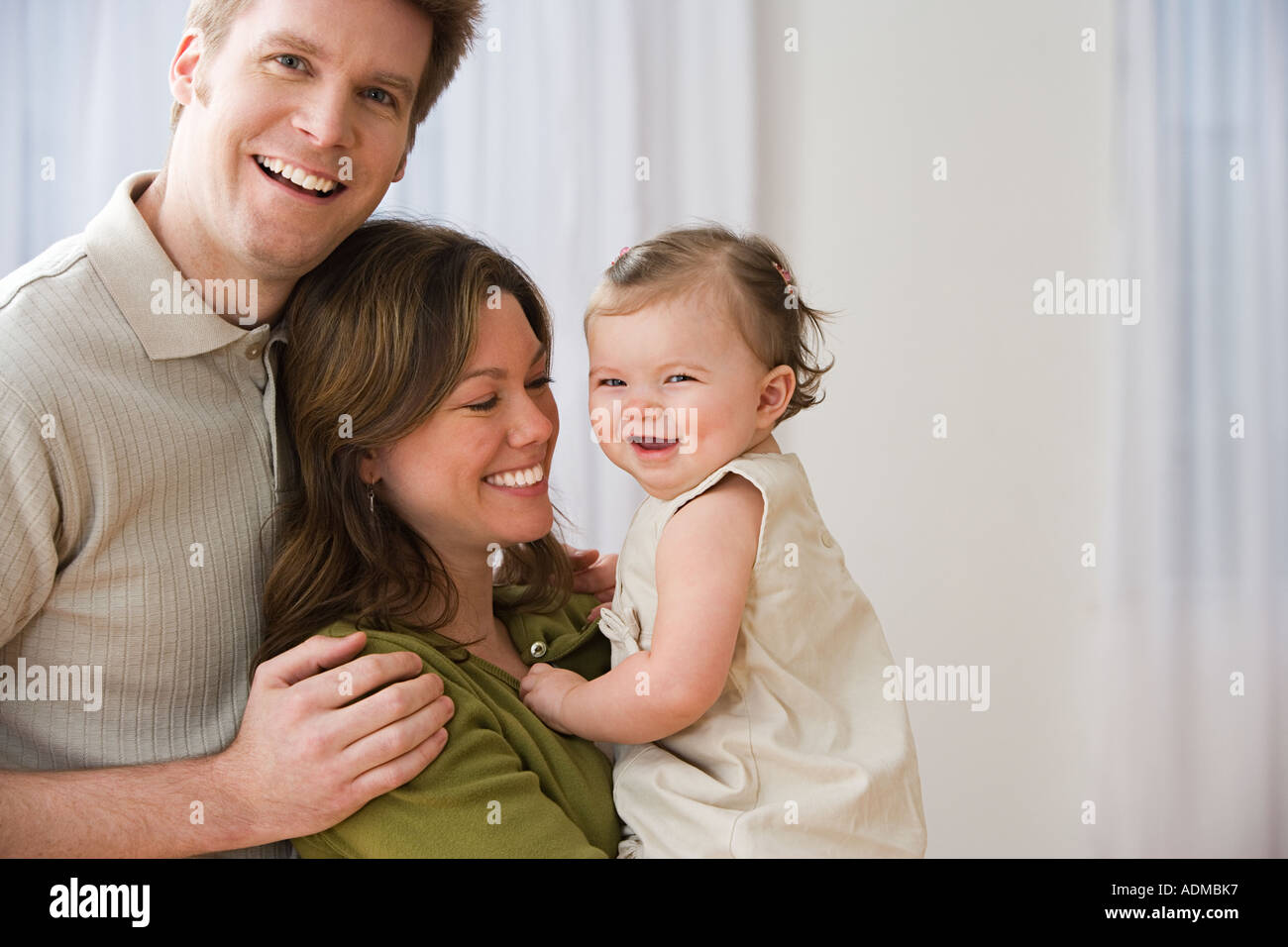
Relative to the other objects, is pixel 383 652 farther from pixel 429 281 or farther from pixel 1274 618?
pixel 1274 618

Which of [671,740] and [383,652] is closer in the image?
[383,652]

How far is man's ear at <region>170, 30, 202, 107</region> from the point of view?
1.44 metres

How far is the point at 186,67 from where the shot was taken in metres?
1.46

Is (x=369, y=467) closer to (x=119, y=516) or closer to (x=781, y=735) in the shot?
(x=119, y=516)

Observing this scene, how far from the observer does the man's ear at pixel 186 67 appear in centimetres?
144

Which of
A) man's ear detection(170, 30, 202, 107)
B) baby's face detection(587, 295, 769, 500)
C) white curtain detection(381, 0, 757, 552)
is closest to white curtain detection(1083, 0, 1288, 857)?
white curtain detection(381, 0, 757, 552)

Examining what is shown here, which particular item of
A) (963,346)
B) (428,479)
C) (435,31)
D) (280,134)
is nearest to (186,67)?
(280,134)

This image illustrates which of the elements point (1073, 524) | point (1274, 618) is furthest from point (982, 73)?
point (1274, 618)

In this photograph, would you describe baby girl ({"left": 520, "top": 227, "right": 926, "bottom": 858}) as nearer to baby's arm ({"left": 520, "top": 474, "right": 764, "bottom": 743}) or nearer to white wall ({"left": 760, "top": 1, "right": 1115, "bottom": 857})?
baby's arm ({"left": 520, "top": 474, "right": 764, "bottom": 743})

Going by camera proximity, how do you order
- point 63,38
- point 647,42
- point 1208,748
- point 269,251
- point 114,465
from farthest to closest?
point 1208,748 < point 647,42 < point 63,38 < point 269,251 < point 114,465

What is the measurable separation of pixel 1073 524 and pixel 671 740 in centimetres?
218

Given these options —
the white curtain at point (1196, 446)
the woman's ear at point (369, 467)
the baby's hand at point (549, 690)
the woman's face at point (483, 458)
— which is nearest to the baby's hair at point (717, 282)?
the woman's face at point (483, 458)

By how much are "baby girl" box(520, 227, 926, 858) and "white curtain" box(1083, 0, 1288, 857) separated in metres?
2.04

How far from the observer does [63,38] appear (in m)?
2.74
